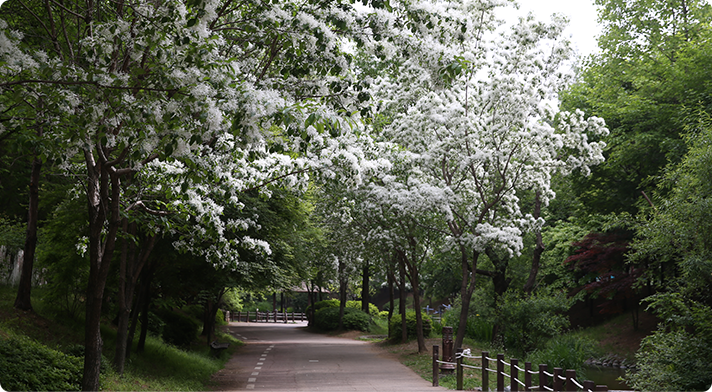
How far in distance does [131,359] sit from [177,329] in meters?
6.59

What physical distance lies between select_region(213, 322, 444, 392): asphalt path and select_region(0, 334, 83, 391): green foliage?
4062mm

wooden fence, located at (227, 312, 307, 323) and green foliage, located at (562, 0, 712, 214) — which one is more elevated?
green foliage, located at (562, 0, 712, 214)

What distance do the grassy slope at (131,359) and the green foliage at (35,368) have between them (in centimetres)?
72

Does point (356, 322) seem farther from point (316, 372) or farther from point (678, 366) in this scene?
point (678, 366)

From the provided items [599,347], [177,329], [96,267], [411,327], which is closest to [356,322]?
[411,327]

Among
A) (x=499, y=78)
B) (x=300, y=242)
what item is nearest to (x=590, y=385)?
(x=499, y=78)

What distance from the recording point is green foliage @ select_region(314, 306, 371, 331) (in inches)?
1364

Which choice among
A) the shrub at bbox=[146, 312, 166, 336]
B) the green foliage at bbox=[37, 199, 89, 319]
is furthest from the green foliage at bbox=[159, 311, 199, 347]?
the green foliage at bbox=[37, 199, 89, 319]

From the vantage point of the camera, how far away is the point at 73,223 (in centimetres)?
1292

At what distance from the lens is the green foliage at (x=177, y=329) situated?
19922 millimetres

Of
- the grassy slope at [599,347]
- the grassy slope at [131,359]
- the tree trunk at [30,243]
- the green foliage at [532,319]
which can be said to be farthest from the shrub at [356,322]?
the tree trunk at [30,243]

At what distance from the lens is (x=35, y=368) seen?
29.8 ft

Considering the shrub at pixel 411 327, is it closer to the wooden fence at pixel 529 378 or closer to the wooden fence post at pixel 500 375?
the wooden fence at pixel 529 378

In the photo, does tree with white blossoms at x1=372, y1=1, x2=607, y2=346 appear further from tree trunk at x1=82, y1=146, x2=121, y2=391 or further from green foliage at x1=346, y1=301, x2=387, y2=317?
green foliage at x1=346, y1=301, x2=387, y2=317
